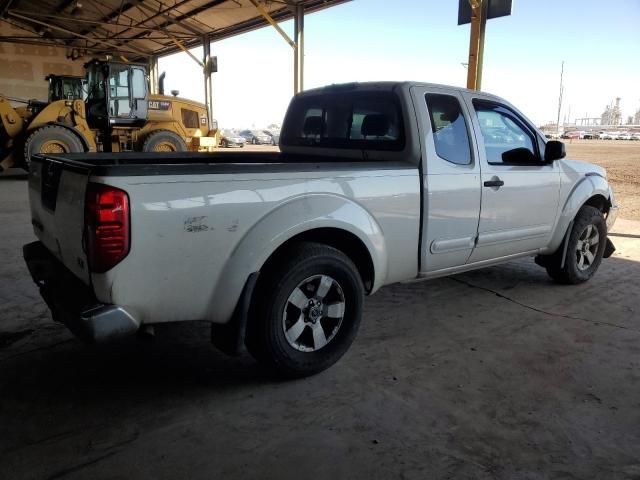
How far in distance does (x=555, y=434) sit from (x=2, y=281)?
4738 mm

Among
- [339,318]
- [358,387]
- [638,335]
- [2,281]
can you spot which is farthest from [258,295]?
[2,281]

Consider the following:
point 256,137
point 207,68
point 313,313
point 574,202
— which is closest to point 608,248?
point 574,202

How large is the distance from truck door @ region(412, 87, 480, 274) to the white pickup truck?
1cm

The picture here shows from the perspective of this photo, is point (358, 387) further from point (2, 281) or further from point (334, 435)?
point (2, 281)

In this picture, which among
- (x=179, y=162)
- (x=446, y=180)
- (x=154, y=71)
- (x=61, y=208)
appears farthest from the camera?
(x=154, y=71)

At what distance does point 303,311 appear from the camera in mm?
3016

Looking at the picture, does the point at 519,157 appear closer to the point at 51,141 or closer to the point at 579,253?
the point at 579,253

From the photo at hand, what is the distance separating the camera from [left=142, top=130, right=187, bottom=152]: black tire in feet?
43.9

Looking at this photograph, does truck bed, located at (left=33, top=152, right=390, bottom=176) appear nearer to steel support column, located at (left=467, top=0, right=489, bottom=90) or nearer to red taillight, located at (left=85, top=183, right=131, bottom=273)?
red taillight, located at (left=85, top=183, right=131, bottom=273)

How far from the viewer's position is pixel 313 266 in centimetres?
293

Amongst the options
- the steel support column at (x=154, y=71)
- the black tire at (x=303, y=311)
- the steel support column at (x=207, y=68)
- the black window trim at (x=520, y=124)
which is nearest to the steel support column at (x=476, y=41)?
the black window trim at (x=520, y=124)

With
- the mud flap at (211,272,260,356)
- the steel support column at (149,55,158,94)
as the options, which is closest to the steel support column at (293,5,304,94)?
the steel support column at (149,55,158,94)

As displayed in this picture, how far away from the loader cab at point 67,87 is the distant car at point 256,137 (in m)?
25.4

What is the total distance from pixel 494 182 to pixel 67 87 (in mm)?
13883
